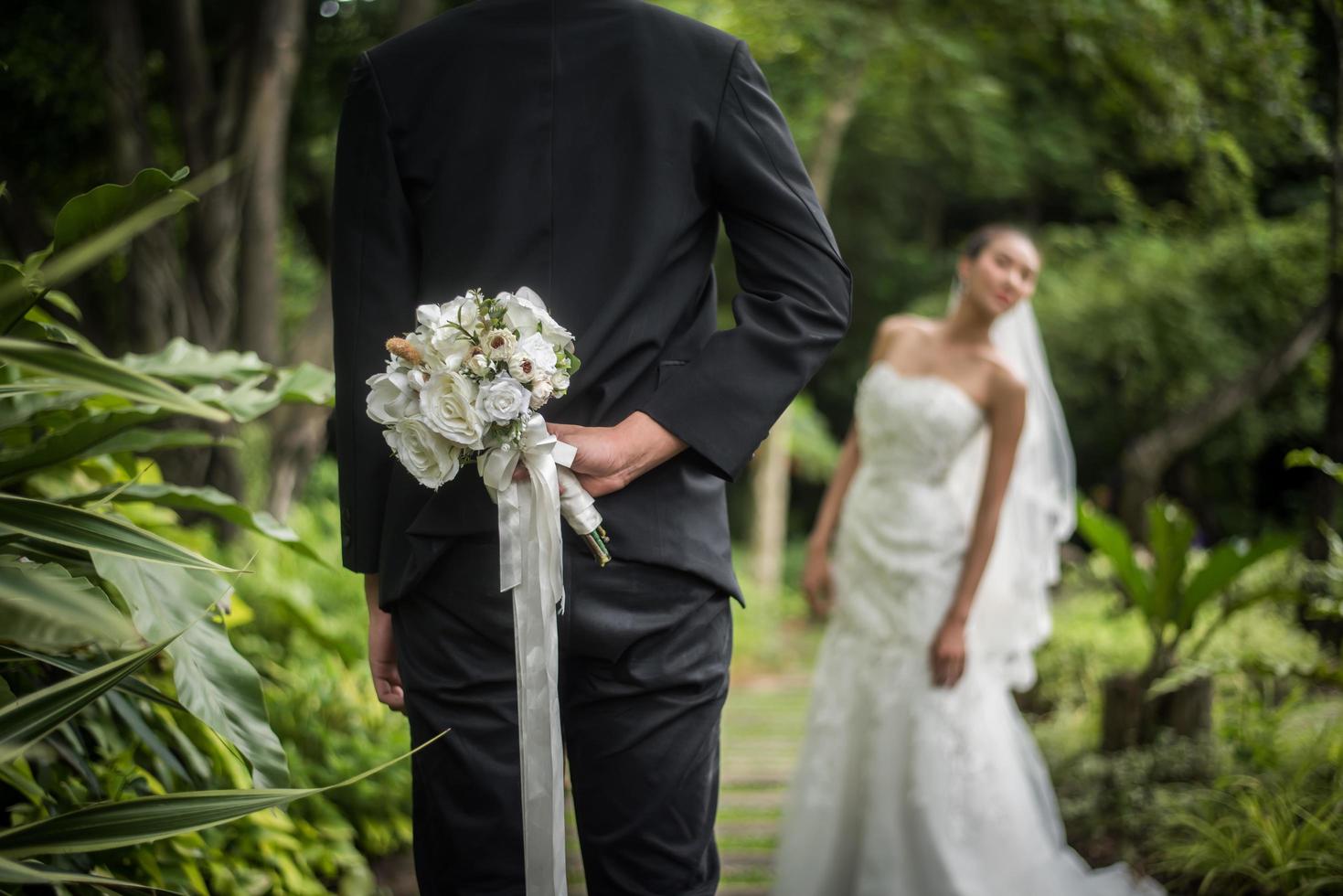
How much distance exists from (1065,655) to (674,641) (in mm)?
4882

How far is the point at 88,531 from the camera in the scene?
1.52 meters

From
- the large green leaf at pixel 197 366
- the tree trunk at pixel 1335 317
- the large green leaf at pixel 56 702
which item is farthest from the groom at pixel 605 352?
the tree trunk at pixel 1335 317

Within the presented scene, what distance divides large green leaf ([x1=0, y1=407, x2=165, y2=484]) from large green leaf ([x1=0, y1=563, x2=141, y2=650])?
0.65 m

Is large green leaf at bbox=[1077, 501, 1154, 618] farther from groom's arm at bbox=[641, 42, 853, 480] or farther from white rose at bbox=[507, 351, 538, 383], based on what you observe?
white rose at bbox=[507, 351, 538, 383]

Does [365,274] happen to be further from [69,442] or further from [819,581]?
[819,581]

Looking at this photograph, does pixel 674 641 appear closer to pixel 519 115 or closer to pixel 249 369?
pixel 519 115

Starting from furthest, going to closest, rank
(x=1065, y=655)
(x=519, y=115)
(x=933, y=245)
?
(x=933, y=245) < (x=1065, y=655) < (x=519, y=115)

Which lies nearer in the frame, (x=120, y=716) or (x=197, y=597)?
(x=197, y=597)

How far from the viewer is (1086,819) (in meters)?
4.05

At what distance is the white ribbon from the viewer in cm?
148

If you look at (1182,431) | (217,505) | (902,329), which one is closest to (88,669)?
(217,505)

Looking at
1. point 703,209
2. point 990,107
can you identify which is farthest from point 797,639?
point 703,209

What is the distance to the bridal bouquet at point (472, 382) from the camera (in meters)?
1.42

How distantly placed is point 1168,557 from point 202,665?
11.1 feet
